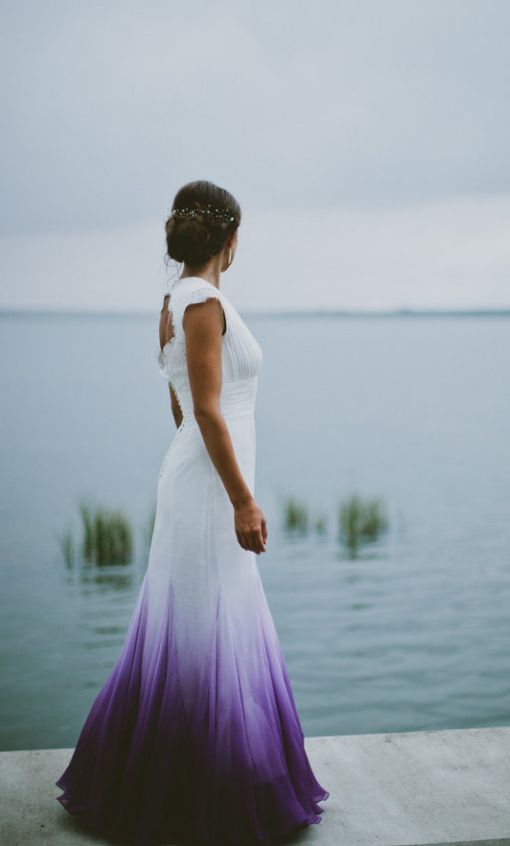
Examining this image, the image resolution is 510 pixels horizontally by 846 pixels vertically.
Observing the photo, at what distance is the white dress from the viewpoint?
230 centimetres

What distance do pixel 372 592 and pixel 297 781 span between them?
21.3 ft

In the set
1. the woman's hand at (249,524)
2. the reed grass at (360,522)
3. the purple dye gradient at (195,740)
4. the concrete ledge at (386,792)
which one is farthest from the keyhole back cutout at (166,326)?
the reed grass at (360,522)

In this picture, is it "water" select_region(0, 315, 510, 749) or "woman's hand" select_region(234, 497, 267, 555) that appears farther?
"water" select_region(0, 315, 510, 749)

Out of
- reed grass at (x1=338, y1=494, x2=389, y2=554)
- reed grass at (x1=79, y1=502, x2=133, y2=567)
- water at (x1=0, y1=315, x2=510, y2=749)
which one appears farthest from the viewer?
reed grass at (x1=338, y1=494, x2=389, y2=554)

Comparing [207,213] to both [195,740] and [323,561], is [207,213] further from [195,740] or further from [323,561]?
[323,561]

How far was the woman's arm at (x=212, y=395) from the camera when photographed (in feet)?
7.31

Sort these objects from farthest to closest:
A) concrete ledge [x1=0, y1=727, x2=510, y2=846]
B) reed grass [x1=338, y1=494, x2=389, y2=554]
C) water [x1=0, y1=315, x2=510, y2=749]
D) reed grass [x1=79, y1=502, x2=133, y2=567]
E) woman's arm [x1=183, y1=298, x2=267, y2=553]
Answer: reed grass [x1=338, y1=494, x2=389, y2=554], reed grass [x1=79, y1=502, x2=133, y2=567], water [x1=0, y1=315, x2=510, y2=749], concrete ledge [x1=0, y1=727, x2=510, y2=846], woman's arm [x1=183, y1=298, x2=267, y2=553]

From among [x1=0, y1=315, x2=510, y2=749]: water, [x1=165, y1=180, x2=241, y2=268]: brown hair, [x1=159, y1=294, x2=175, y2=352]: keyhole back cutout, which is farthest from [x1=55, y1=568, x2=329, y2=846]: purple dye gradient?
[x1=0, y1=315, x2=510, y2=749]: water

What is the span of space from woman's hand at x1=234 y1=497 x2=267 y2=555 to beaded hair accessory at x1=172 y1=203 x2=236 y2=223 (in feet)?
2.10

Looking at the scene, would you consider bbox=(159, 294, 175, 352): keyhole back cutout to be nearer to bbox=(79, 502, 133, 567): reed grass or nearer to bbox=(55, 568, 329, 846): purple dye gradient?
bbox=(55, 568, 329, 846): purple dye gradient

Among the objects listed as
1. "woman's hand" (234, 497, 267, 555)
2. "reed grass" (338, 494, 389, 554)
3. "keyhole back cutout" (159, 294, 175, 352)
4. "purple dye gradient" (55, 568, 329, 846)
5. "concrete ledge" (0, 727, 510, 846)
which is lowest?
"concrete ledge" (0, 727, 510, 846)

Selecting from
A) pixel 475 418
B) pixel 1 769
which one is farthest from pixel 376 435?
pixel 1 769

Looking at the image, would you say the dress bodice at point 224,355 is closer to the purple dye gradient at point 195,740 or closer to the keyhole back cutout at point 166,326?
the keyhole back cutout at point 166,326

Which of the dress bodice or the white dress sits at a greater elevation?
the dress bodice
